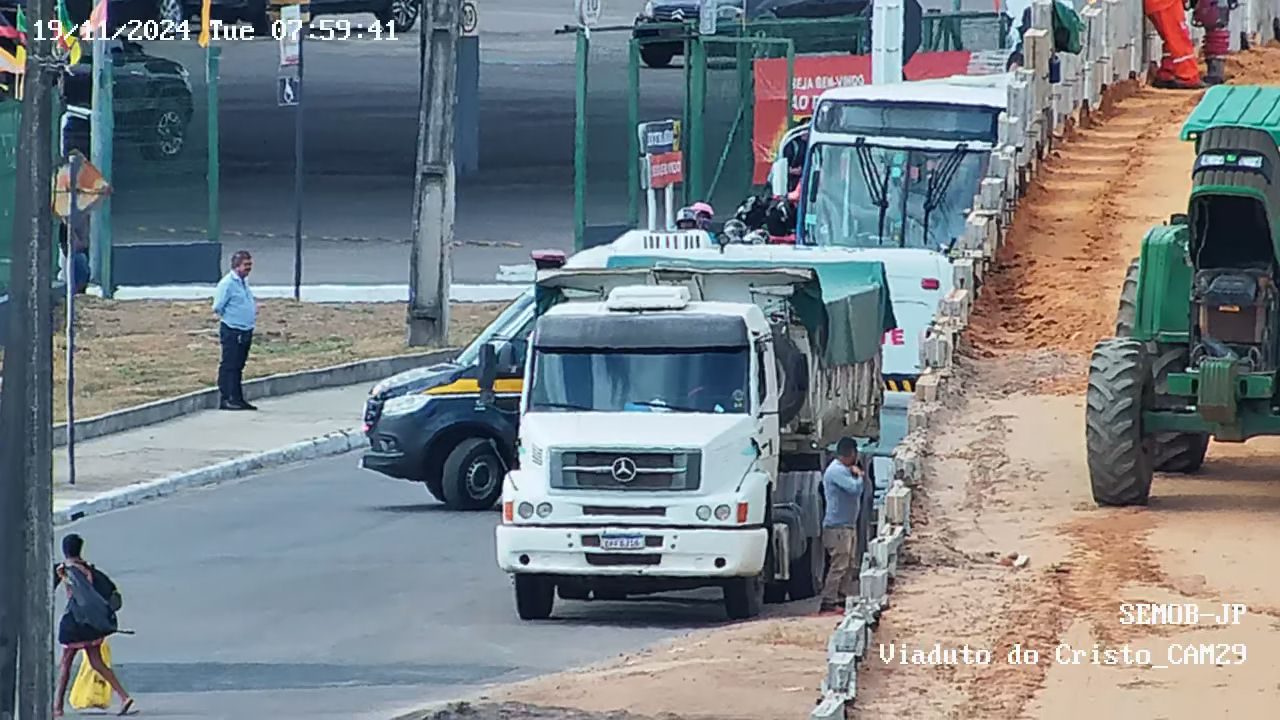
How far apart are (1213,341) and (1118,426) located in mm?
851

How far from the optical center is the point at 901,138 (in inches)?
1171

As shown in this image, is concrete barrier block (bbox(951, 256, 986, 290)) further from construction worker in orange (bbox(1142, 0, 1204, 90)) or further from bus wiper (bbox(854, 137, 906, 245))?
bus wiper (bbox(854, 137, 906, 245))

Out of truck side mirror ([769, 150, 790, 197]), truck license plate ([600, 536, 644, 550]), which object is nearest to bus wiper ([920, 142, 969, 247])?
truck side mirror ([769, 150, 790, 197])

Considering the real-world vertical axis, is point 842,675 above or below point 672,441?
above

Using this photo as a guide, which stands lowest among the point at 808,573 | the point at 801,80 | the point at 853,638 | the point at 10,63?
the point at 808,573

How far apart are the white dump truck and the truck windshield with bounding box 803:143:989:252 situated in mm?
6205

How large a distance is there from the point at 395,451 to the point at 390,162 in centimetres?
2577

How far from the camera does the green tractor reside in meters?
15.8

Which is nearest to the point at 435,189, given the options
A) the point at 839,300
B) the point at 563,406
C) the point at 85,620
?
the point at 839,300

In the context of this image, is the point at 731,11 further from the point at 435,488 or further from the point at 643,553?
the point at 643,553

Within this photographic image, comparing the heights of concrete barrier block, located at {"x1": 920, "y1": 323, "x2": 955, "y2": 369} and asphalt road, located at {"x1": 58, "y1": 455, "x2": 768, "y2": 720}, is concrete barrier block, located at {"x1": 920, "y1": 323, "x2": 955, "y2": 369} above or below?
Answer: above

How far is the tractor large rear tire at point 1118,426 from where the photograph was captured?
51.8ft

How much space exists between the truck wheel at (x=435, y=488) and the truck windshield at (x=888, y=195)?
6186mm

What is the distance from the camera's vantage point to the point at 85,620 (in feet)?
58.5
